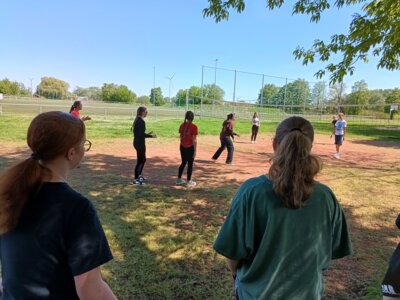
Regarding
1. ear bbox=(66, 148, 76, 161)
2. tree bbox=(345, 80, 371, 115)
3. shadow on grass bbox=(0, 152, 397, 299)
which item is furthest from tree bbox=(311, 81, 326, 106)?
ear bbox=(66, 148, 76, 161)

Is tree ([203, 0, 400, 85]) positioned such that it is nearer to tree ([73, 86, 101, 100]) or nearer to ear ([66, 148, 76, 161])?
ear ([66, 148, 76, 161])

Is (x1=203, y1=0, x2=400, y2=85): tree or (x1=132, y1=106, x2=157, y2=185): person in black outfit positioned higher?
(x1=203, y1=0, x2=400, y2=85): tree

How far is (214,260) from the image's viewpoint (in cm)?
434

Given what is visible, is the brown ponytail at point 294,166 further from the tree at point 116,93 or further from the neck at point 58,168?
the tree at point 116,93

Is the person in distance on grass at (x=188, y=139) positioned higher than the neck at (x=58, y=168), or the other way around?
the neck at (x=58, y=168)

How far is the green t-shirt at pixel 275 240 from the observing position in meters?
1.70

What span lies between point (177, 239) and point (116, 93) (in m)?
91.5

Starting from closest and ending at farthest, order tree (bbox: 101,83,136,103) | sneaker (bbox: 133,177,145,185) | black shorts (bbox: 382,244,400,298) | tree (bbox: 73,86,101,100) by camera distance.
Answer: black shorts (bbox: 382,244,400,298)
sneaker (bbox: 133,177,145,185)
tree (bbox: 101,83,136,103)
tree (bbox: 73,86,101,100)

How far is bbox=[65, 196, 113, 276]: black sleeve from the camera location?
1.38 metres

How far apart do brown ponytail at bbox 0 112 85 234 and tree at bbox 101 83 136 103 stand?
90932mm

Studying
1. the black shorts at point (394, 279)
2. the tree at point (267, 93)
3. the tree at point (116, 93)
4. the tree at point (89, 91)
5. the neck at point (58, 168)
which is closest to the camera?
the neck at point (58, 168)

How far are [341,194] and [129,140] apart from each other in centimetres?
1033

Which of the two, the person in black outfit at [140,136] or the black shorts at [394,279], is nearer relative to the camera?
the black shorts at [394,279]

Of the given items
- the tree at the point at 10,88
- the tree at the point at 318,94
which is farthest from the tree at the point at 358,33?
the tree at the point at 10,88
